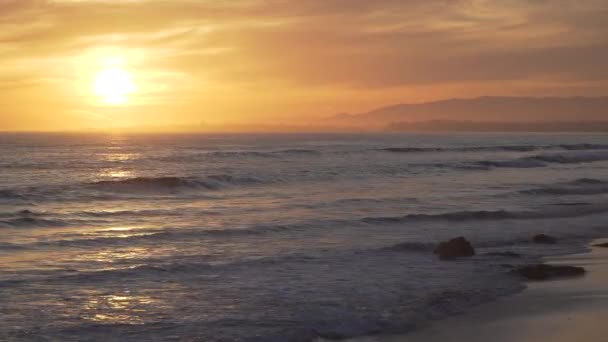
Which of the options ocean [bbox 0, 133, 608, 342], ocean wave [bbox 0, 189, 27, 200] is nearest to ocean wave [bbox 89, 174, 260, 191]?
ocean [bbox 0, 133, 608, 342]

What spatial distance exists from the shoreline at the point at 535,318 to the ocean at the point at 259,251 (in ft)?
1.31

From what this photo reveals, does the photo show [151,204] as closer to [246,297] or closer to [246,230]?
[246,230]

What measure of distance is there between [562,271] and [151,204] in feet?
64.1

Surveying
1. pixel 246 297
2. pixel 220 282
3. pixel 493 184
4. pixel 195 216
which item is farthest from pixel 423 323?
pixel 493 184

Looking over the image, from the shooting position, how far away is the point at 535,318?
1137 centimetres

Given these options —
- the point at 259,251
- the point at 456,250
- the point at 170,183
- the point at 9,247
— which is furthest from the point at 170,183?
the point at 456,250

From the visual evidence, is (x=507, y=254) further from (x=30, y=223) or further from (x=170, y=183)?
(x=170, y=183)

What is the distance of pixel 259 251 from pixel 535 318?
8135 millimetres

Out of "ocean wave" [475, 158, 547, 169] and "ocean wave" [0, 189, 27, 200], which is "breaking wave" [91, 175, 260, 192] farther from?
"ocean wave" [475, 158, 547, 169]

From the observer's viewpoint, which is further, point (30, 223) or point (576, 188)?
point (576, 188)

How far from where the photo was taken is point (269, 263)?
16.1 m

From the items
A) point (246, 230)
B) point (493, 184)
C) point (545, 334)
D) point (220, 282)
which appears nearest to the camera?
point (545, 334)

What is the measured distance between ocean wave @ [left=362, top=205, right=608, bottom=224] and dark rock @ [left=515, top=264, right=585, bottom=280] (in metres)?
8.72

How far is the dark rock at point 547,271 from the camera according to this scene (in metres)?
14.5
